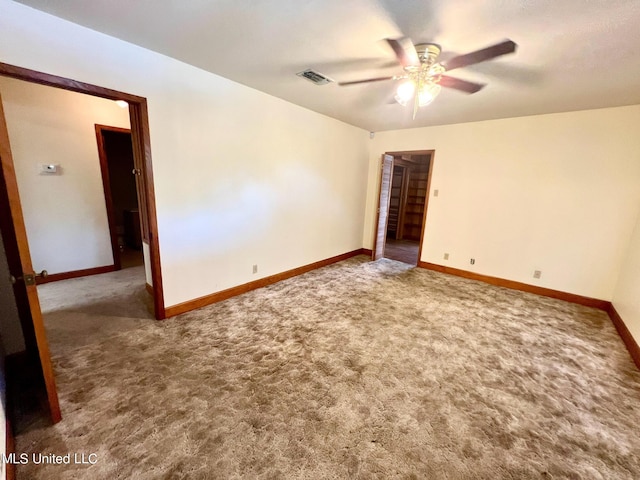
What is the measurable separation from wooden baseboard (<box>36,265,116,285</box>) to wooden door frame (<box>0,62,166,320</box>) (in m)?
1.82

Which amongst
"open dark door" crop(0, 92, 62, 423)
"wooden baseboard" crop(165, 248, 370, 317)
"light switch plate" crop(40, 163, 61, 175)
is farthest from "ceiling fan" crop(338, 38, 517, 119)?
"light switch plate" crop(40, 163, 61, 175)

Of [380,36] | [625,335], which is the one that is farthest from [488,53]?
[625,335]

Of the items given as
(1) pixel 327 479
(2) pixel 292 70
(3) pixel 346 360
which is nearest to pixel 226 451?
(1) pixel 327 479

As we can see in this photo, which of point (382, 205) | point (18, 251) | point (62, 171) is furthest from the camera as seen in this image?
point (382, 205)

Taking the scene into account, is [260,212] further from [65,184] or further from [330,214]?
[65,184]

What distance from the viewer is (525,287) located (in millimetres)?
3883

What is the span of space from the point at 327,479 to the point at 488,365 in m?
1.67

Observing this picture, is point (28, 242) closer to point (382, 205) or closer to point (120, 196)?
point (382, 205)

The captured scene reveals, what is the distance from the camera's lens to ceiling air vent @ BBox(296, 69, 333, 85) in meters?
2.54

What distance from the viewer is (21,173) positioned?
3.25 meters

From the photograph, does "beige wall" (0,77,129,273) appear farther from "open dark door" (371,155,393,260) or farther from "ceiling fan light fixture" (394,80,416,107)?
"open dark door" (371,155,393,260)

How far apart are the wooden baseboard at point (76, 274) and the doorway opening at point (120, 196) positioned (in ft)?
0.37

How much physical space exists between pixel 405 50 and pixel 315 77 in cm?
97

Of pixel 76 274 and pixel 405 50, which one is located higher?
pixel 405 50
